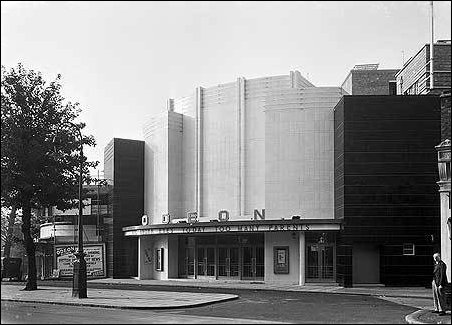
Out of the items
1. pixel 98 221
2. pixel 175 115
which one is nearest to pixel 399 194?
pixel 175 115

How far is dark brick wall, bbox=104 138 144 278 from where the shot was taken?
51.3m

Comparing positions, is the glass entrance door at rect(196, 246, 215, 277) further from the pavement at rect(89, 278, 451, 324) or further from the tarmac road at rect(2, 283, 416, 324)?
the tarmac road at rect(2, 283, 416, 324)

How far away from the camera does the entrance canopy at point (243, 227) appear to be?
130 feet

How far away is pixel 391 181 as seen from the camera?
126ft

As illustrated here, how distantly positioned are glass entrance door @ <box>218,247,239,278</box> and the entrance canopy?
273 cm

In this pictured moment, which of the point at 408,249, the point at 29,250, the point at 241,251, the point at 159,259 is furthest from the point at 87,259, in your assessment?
the point at 408,249

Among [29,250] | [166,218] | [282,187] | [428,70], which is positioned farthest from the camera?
[166,218]

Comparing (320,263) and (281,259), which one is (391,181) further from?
(281,259)

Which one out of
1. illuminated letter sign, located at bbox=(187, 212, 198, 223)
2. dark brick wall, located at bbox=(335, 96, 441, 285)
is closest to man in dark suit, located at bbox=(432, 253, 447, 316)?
dark brick wall, located at bbox=(335, 96, 441, 285)

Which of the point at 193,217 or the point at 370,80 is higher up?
the point at 370,80

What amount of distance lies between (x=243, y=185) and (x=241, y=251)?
4.43 metres

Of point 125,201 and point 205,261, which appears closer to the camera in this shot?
point 205,261

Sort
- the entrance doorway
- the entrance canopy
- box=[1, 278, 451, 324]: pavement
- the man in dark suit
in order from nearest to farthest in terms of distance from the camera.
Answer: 1. the man in dark suit
2. box=[1, 278, 451, 324]: pavement
3. the entrance canopy
4. the entrance doorway

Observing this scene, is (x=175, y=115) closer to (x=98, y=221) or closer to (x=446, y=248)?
(x=98, y=221)
